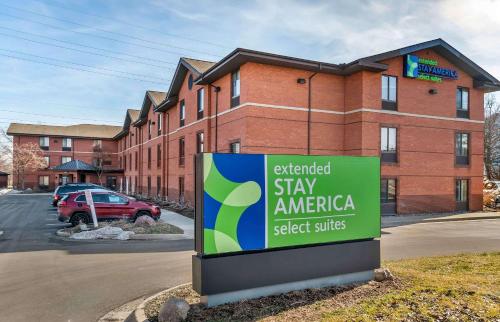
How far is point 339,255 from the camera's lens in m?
7.35

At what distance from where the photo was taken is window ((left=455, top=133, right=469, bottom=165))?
26225 mm

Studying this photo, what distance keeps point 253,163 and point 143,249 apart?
7401 mm

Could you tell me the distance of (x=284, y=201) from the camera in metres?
6.86

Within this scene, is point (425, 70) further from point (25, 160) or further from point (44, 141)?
point (44, 141)

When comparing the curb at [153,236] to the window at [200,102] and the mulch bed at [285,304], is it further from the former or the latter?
the window at [200,102]

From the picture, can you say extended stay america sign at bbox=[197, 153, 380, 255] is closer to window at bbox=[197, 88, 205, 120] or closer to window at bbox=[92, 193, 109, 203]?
window at bbox=[92, 193, 109, 203]

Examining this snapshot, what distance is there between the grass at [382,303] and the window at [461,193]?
20693 mm

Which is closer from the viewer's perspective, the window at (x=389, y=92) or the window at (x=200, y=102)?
the window at (x=389, y=92)

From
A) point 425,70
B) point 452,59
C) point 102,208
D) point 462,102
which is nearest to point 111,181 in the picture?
point 102,208

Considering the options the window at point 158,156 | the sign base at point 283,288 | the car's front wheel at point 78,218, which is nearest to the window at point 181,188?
the window at point 158,156

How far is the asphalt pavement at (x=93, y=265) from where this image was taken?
6.93m

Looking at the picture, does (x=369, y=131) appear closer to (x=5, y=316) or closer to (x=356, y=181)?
(x=356, y=181)

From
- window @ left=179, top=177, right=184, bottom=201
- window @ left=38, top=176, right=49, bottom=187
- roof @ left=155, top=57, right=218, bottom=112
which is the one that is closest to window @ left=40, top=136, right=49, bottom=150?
window @ left=38, top=176, right=49, bottom=187

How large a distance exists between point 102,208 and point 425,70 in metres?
20.7
